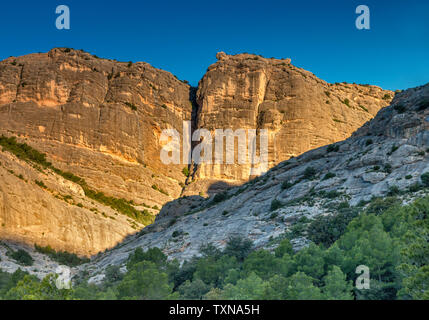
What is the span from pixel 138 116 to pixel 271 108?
25.1 m

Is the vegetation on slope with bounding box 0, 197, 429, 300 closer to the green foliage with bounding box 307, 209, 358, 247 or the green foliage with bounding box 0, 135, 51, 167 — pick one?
the green foliage with bounding box 307, 209, 358, 247

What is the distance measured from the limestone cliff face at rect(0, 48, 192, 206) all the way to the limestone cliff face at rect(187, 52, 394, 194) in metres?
8.17

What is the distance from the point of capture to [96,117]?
7162 centimetres

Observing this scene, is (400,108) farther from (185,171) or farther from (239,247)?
(185,171)

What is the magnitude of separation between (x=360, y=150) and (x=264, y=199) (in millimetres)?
9312

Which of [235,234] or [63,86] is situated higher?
A: [63,86]

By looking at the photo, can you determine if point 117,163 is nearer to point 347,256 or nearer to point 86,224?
point 86,224

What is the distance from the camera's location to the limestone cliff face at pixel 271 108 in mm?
72312

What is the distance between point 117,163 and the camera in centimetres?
6844

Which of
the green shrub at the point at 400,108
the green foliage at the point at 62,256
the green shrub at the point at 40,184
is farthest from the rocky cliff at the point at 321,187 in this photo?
the green shrub at the point at 40,184

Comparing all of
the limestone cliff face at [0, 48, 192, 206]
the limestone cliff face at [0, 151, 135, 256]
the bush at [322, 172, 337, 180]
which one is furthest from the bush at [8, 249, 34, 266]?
the limestone cliff face at [0, 48, 192, 206]

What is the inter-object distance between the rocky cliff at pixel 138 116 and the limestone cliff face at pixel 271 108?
20cm

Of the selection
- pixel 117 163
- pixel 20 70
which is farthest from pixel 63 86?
pixel 117 163
